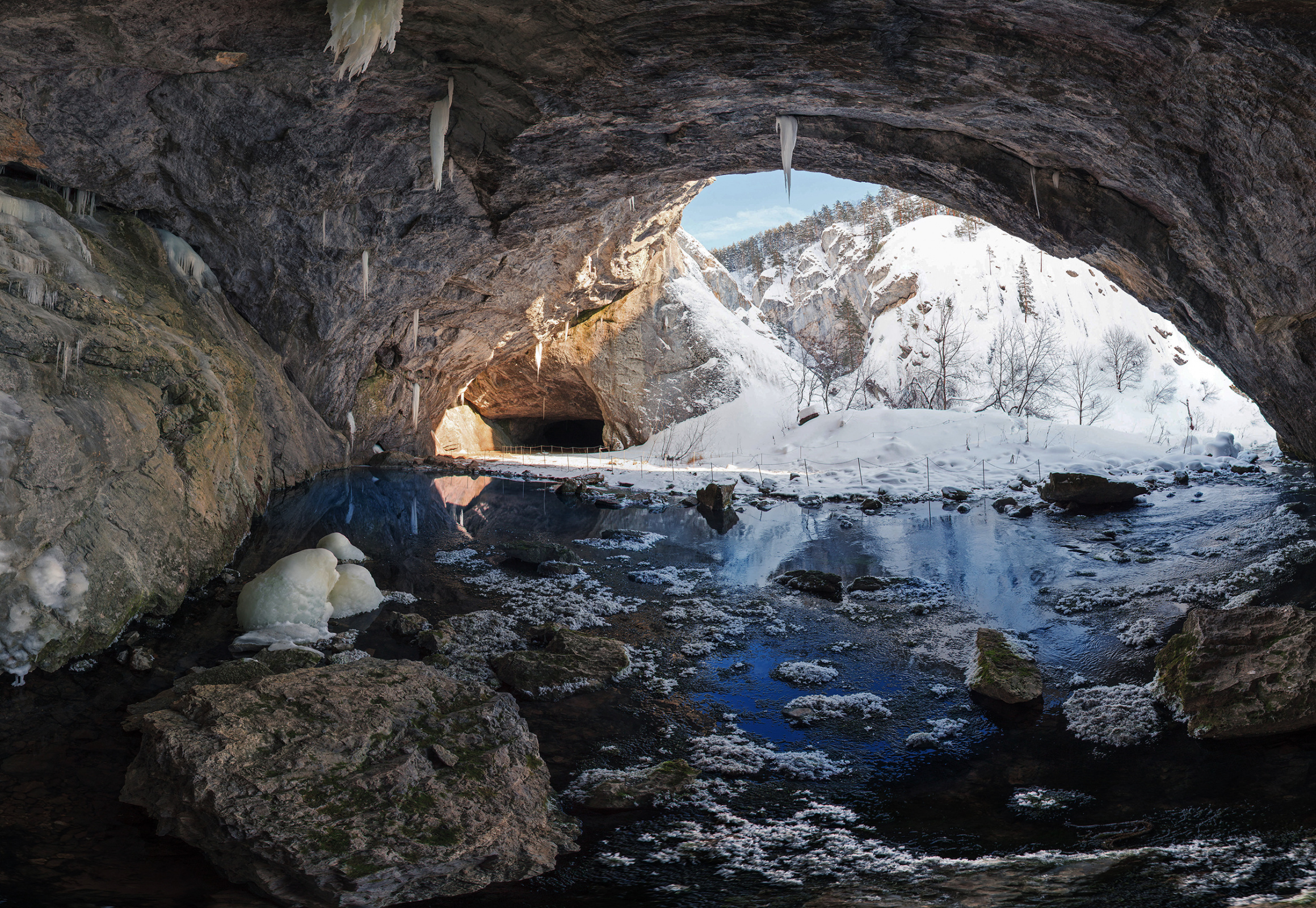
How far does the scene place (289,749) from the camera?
3.63 meters

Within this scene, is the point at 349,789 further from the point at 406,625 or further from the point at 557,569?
the point at 557,569

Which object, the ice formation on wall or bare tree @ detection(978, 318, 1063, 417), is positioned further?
bare tree @ detection(978, 318, 1063, 417)

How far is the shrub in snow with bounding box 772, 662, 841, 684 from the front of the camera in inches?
231

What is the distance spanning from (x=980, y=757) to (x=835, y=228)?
2462 inches

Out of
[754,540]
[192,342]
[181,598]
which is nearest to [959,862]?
[181,598]

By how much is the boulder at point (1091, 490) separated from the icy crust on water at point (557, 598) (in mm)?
9199

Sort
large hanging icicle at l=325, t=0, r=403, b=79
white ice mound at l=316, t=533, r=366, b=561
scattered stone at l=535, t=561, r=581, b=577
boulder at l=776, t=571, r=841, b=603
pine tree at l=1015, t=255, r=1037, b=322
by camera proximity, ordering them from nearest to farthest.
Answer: large hanging icicle at l=325, t=0, r=403, b=79
boulder at l=776, t=571, r=841, b=603
white ice mound at l=316, t=533, r=366, b=561
scattered stone at l=535, t=561, r=581, b=577
pine tree at l=1015, t=255, r=1037, b=322

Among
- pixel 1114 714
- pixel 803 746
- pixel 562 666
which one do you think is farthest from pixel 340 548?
pixel 1114 714

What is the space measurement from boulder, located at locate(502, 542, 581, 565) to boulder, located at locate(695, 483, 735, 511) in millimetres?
4529

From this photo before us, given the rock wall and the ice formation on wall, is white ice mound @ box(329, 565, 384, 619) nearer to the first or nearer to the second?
the rock wall

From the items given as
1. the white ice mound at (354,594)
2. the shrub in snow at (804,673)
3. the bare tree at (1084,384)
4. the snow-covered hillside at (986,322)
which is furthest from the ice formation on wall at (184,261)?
the bare tree at (1084,384)

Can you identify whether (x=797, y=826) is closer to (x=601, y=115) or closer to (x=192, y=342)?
(x=601, y=115)

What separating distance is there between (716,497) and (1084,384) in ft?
104

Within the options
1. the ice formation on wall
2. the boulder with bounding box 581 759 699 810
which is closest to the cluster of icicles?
the boulder with bounding box 581 759 699 810
